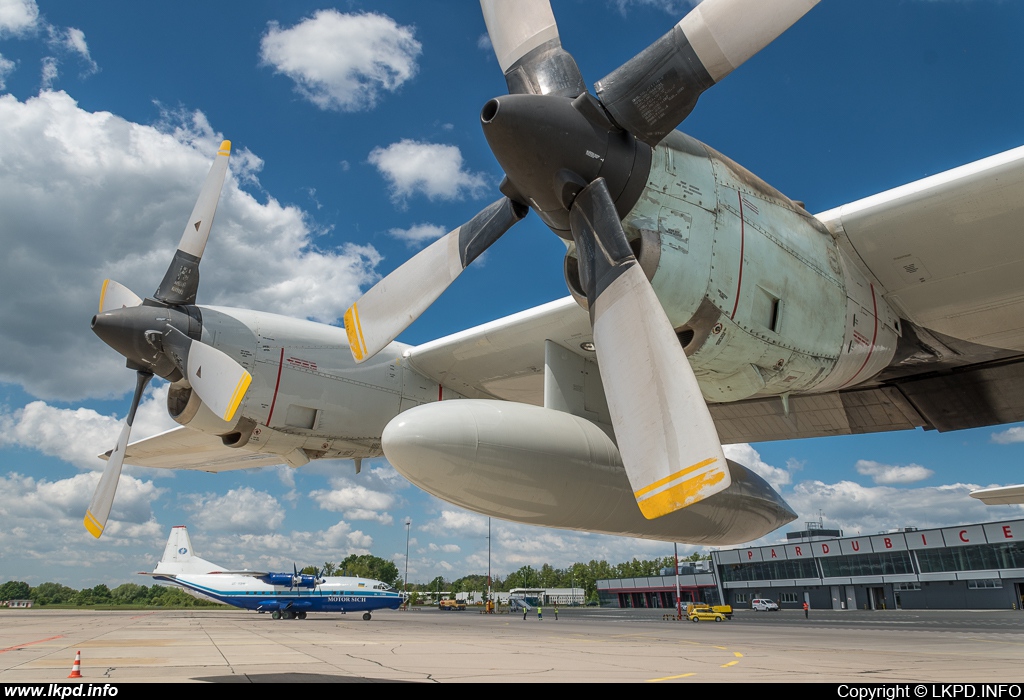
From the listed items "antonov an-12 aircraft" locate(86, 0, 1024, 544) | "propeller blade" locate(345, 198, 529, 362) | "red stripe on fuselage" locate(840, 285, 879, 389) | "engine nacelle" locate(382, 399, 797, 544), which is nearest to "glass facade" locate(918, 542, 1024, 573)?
"antonov an-12 aircraft" locate(86, 0, 1024, 544)

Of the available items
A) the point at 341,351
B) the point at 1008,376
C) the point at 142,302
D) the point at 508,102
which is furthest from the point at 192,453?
the point at 1008,376

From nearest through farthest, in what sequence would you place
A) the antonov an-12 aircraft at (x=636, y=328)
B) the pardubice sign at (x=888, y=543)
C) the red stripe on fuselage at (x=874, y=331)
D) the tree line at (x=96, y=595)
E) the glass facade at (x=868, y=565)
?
the antonov an-12 aircraft at (x=636, y=328), the red stripe on fuselage at (x=874, y=331), the pardubice sign at (x=888, y=543), the glass facade at (x=868, y=565), the tree line at (x=96, y=595)

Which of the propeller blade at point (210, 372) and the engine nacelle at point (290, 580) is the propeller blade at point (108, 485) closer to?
the propeller blade at point (210, 372)

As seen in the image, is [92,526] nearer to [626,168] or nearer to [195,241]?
[195,241]

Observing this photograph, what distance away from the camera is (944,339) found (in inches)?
282

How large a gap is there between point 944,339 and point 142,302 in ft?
32.7

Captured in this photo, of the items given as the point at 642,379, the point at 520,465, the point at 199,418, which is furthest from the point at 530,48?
the point at 199,418

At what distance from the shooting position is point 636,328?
4621 millimetres

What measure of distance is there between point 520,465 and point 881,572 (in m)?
54.2

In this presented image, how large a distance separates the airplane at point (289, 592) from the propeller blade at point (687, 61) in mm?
36081

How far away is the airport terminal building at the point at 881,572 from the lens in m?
43.4

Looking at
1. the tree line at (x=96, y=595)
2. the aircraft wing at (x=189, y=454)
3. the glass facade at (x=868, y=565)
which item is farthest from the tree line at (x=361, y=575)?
the aircraft wing at (x=189, y=454)

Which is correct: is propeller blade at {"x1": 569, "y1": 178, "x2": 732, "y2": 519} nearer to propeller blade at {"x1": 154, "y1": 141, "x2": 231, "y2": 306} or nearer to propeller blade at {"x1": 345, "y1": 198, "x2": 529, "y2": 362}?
propeller blade at {"x1": 345, "y1": 198, "x2": 529, "y2": 362}
